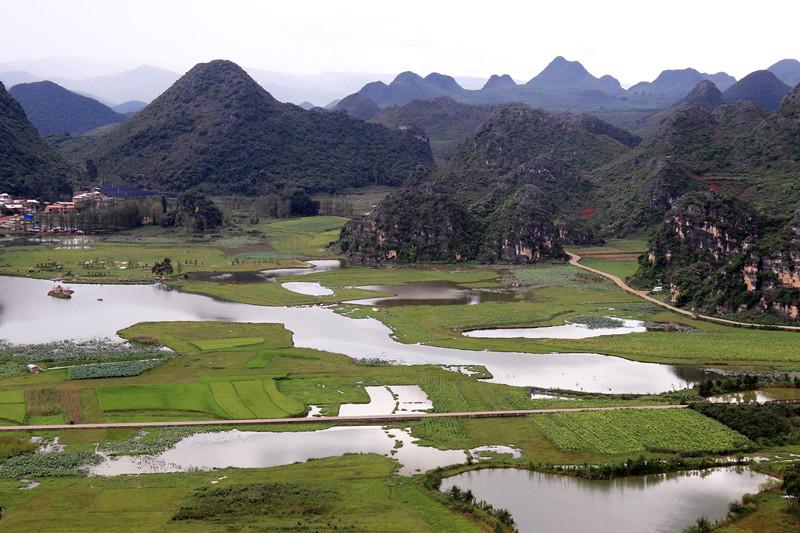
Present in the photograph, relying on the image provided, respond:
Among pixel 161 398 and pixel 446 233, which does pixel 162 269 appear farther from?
pixel 161 398

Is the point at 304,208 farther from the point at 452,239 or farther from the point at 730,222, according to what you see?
the point at 730,222

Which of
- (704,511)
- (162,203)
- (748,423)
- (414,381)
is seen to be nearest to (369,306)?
(414,381)

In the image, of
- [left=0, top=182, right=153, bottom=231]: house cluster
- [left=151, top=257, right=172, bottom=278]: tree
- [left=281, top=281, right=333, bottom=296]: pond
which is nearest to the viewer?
[left=281, top=281, right=333, bottom=296]: pond

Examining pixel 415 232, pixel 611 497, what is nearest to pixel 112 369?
pixel 611 497

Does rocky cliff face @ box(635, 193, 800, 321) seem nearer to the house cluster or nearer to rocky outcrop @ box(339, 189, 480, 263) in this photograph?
rocky outcrop @ box(339, 189, 480, 263)

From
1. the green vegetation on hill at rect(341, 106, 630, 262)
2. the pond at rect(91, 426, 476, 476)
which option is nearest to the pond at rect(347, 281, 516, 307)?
the green vegetation on hill at rect(341, 106, 630, 262)

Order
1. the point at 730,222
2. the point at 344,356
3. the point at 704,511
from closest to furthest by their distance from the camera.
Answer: the point at 704,511 < the point at 344,356 < the point at 730,222

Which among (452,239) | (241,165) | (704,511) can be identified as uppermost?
(241,165)
